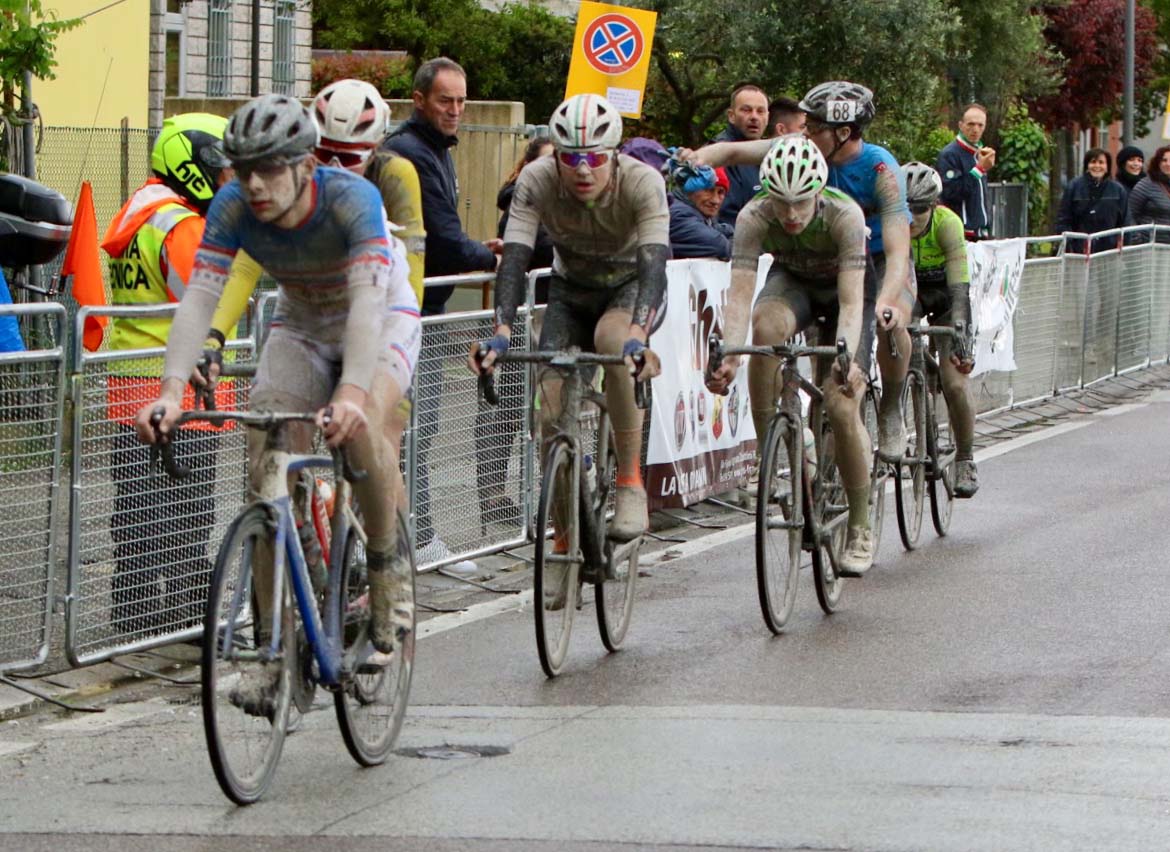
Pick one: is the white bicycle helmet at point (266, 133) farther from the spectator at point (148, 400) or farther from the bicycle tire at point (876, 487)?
the bicycle tire at point (876, 487)

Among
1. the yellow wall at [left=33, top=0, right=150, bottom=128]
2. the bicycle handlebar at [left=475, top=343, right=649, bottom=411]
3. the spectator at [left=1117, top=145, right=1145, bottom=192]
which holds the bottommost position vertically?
the bicycle handlebar at [left=475, top=343, right=649, bottom=411]

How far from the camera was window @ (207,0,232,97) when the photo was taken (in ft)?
111

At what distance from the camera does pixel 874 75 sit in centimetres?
3641

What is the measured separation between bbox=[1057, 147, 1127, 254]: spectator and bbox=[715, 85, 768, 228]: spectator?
32.0 ft

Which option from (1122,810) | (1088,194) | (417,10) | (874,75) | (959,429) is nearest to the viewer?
(1122,810)

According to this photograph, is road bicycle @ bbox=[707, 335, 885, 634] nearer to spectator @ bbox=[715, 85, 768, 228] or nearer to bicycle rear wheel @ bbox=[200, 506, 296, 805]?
bicycle rear wheel @ bbox=[200, 506, 296, 805]

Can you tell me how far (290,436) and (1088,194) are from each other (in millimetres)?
17191

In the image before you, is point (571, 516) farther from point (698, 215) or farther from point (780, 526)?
point (698, 215)

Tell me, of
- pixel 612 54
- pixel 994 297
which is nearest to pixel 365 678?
pixel 612 54

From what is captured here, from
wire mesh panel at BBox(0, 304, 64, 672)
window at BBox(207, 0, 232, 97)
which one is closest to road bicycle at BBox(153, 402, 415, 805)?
wire mesh panel at BBox(0, 304, 64, 672)

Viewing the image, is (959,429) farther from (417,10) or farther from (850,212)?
(417,10)

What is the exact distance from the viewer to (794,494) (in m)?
9.20

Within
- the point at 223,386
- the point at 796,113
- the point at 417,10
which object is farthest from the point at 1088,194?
the point at 417,10

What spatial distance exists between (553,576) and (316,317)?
5.95 feet
